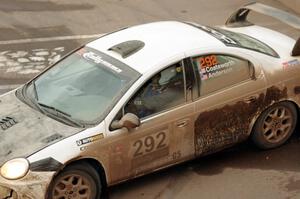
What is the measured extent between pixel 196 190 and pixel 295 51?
2161mm

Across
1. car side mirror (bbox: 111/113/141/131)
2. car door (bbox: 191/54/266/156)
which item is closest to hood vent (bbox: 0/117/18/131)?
car side mirror (bbox: 111/113/141/131)

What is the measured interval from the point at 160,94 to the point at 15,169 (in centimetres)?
173

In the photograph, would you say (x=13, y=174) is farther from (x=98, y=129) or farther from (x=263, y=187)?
(x=263, y=187)

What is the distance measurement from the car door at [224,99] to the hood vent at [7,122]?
77.2 inches

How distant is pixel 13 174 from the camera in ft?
18.8

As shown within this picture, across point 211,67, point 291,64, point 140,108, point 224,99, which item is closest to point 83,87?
point 140,108

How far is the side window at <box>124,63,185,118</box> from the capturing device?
6.38 m

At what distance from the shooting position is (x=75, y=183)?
19.9ft

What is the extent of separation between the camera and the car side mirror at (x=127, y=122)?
610cm

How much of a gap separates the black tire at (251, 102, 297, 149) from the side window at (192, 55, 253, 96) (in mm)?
580

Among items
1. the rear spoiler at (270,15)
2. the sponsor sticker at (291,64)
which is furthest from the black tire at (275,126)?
the rear spoiler at (270,15)

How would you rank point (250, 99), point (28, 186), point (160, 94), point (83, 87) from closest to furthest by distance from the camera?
point (28, 186) < point (160, 94) < point (83, 87) < point (250, 99)

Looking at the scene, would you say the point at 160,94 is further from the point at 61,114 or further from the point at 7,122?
the point at 7,122

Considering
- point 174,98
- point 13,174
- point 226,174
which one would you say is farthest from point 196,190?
point 13,174
